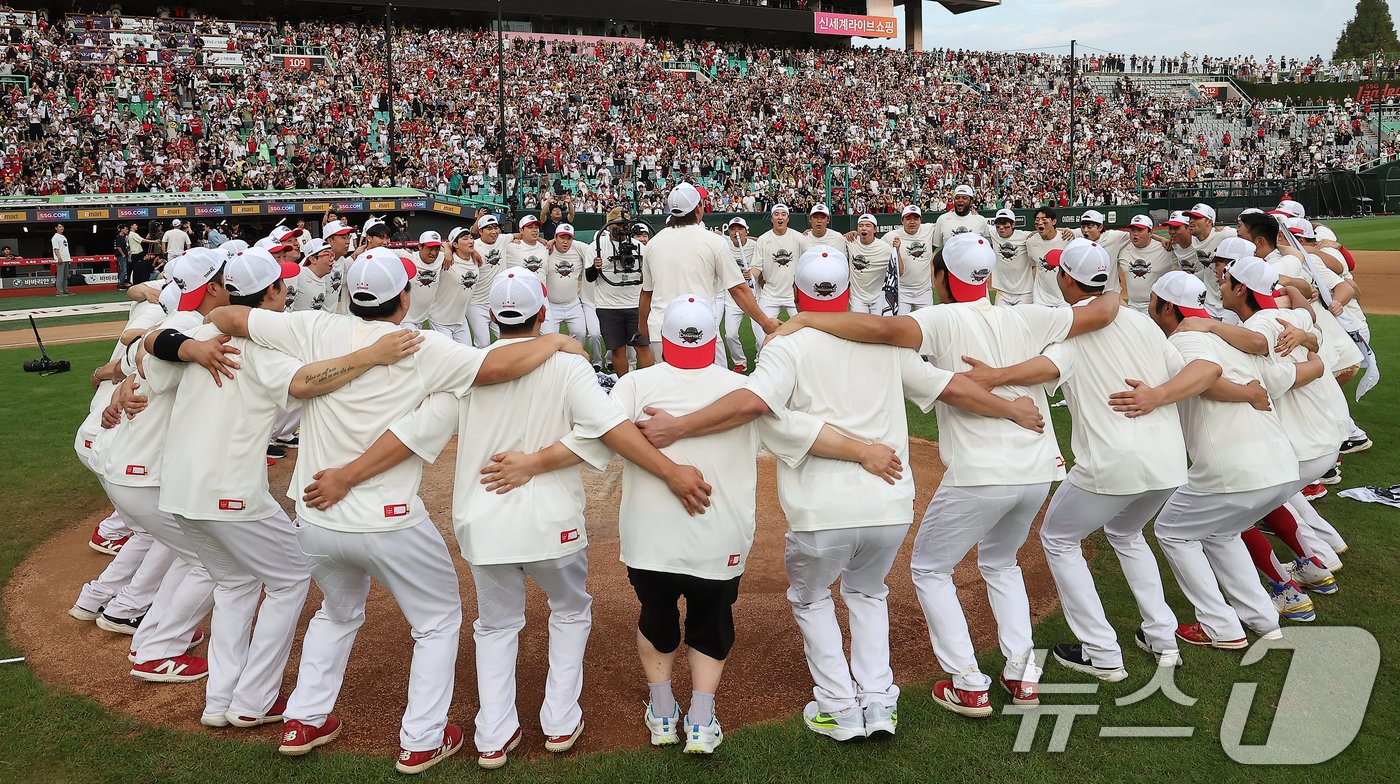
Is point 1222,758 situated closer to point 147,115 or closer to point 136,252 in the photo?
point 136,252

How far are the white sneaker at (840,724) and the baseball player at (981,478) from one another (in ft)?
1.80

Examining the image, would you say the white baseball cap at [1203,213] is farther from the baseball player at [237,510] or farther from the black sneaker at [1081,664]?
the baseball player at [237,510]

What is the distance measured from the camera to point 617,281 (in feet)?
38.6

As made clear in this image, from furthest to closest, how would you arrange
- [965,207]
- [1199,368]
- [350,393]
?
[965,207] → [1199,368] → [350,393]

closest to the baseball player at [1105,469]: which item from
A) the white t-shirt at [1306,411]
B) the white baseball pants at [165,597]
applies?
the white t-shirt at [1306,411]

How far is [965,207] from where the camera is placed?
13641 millimetres

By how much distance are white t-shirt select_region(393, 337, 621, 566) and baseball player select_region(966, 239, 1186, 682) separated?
2.42 metres

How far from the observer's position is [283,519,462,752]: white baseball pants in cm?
428

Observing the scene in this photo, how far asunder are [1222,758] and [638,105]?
3924cm

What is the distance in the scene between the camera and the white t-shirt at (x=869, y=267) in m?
13.6

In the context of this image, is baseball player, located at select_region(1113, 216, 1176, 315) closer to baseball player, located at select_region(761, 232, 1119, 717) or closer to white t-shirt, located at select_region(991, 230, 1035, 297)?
white t-shirt, located at select_region(991, 230, 1035, 297)

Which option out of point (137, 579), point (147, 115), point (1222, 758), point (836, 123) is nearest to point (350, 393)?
point (137, 579)

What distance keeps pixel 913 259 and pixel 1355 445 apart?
252 inches

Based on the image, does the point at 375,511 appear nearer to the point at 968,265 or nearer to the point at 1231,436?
the point at 968,265
